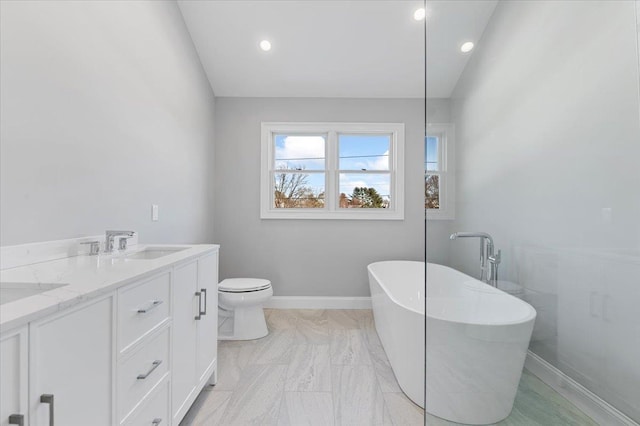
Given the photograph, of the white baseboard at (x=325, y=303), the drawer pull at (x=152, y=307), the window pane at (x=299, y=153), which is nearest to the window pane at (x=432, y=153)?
the drawer pull at (x=152, y=307)

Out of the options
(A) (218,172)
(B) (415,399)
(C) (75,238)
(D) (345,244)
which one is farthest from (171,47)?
(B) (415,399)

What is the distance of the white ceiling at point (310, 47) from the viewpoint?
2576mm

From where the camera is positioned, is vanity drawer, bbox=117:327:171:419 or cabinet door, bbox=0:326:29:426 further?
vanity drawer, bbox=117:327:171:419

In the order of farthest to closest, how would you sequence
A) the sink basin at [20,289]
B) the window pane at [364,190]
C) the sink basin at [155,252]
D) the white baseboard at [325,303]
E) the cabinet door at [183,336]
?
the window pane at [364,190], the white baseboard at [325,303], the sink basin at [155,252], the cabinet door at [183,336], the sink basin at [20,289]

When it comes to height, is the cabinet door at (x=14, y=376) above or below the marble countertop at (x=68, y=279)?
below

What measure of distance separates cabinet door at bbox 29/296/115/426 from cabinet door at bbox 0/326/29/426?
0.05 ft

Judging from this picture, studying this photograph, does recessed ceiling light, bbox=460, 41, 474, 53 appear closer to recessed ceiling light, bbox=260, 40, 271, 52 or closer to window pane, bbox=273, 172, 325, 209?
recessed ceiling light, bbox=260, 40, 271, 52

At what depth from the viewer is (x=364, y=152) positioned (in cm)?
352

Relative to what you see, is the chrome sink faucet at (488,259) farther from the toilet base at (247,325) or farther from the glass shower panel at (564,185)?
the toilet base at (247,325)

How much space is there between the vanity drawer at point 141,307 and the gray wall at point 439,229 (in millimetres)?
1300

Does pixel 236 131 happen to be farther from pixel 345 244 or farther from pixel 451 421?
pixel 451 421

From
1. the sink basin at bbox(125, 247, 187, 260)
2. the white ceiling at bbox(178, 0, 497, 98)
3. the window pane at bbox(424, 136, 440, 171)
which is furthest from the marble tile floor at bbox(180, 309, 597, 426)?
the white ceiling at bbox(178, 0, 497, 98)

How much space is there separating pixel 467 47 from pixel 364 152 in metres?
2.00

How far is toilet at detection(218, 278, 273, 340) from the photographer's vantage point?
8.29 feet
